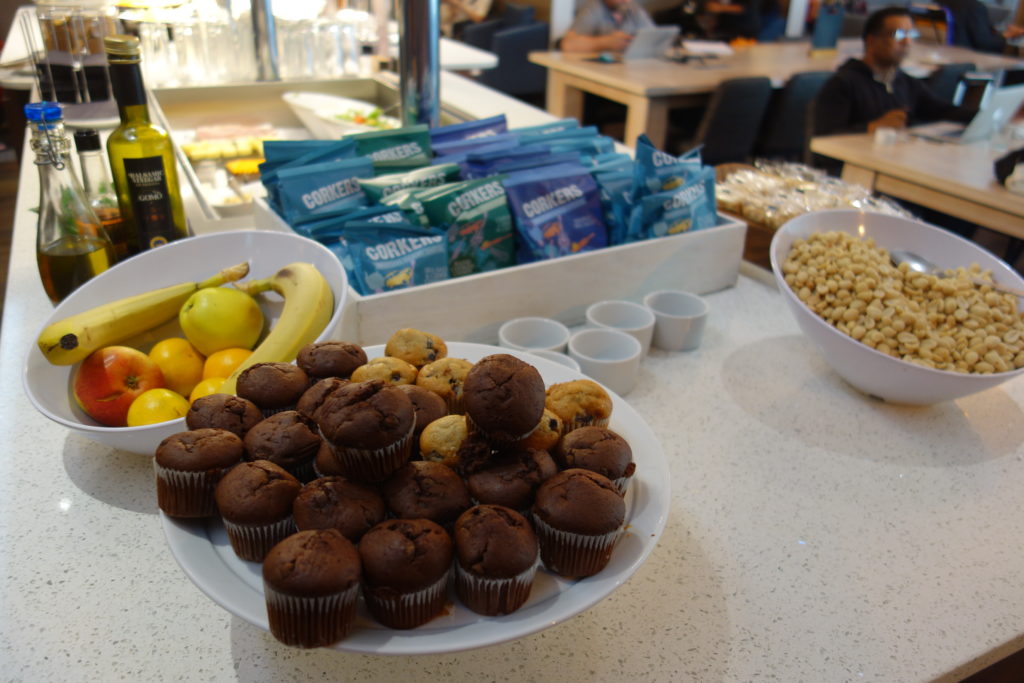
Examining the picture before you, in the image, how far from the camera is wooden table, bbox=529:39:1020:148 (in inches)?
141

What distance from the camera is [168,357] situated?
92 centimetres

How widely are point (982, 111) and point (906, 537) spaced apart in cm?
261

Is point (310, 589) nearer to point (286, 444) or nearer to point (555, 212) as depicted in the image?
point (286, 444)

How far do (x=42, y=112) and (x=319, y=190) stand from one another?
40cm

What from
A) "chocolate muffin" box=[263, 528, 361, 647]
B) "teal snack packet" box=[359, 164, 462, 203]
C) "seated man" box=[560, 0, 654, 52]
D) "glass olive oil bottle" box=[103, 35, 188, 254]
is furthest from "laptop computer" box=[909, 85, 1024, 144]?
"chocolate muffin" box=[263, 528, 361, 647]

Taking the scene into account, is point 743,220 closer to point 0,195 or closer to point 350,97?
point 350,97

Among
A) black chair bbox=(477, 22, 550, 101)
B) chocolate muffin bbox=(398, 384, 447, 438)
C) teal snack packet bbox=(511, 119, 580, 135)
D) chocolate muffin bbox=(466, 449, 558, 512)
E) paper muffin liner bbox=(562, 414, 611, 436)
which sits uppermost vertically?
teal snack packet bbox=(511, 119, 580, 135)

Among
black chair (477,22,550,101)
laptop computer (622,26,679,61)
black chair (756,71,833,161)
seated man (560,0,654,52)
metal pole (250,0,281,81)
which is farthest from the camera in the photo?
black chair (477,22,550,101)

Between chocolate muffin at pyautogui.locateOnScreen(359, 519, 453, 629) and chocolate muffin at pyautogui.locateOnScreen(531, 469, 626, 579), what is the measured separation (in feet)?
0.29

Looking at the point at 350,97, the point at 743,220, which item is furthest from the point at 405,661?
the point at 350,97

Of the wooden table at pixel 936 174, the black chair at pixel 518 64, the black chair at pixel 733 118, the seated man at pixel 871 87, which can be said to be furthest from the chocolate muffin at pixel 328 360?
the black chair at pixel 518 64

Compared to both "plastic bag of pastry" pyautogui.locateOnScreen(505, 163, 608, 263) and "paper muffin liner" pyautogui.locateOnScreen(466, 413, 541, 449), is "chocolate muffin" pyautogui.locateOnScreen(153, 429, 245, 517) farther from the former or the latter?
"plastic bag of pastry" pyautogui.locateOnScreen(505, 163, 608, 263)

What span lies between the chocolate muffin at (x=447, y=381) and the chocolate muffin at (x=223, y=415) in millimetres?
175

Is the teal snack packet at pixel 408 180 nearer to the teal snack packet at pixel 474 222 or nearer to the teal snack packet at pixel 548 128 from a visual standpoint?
the teal snack packet at pixel 474 222
